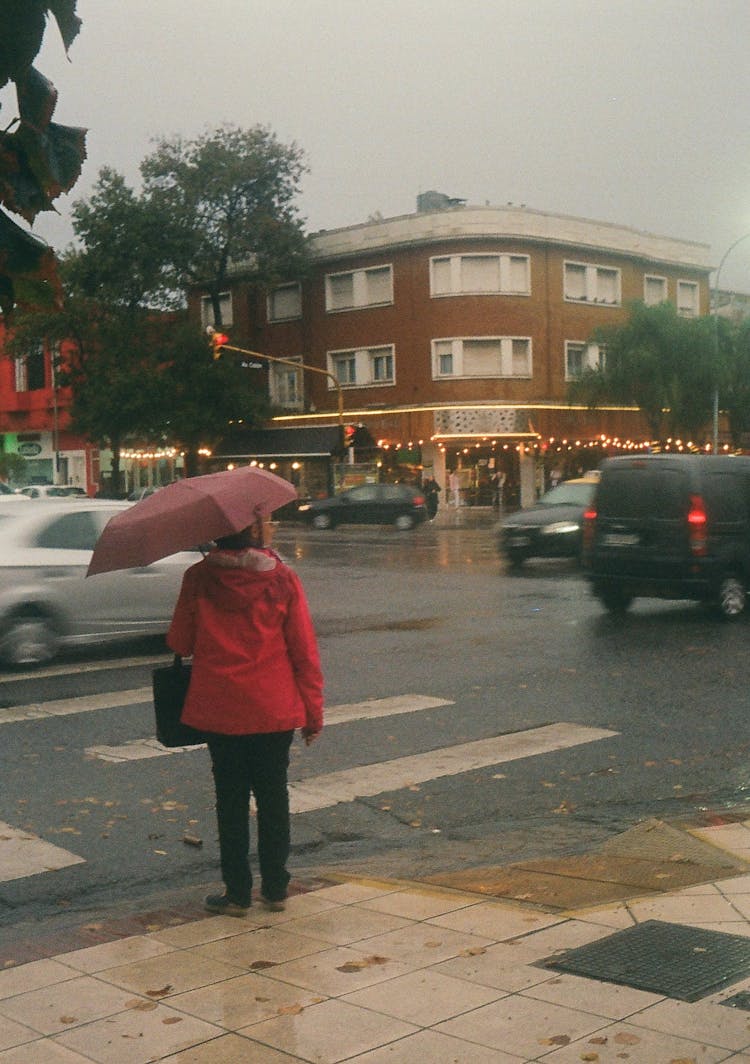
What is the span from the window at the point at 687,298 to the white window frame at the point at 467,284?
1126cm

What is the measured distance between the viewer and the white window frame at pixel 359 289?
180ft

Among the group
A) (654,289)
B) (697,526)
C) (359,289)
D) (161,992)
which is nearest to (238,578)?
(161,992)

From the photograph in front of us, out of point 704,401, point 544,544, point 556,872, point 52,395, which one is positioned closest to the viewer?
point 556,872

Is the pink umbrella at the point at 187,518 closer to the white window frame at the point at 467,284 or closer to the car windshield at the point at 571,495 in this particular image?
the car windshield at the point at 571,495

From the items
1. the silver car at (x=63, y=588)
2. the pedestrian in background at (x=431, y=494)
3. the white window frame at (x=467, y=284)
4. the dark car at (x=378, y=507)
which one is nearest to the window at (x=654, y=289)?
the white window frame at (x=467, y=284)

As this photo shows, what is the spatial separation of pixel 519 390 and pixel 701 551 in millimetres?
38215

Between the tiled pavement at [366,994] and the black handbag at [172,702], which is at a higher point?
the black handbag at [172,702]

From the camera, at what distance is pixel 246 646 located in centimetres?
554

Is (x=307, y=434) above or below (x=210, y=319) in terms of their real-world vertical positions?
below

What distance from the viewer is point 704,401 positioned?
52625 millimetres

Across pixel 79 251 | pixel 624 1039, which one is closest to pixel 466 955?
pixel 624 1039

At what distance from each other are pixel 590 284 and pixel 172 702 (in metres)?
52.9

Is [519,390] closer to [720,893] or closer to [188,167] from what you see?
[188,167]

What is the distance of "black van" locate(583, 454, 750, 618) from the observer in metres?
15.8
